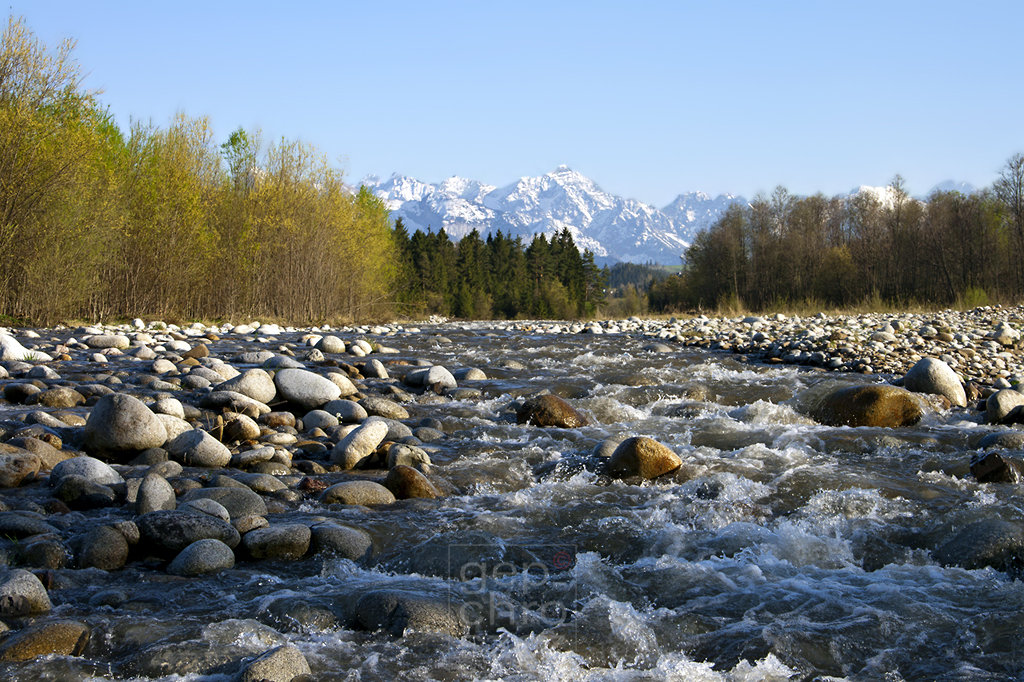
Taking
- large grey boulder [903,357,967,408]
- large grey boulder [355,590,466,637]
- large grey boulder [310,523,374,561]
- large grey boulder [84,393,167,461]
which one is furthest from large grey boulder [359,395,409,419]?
large grey boulder [903,357,967,408]

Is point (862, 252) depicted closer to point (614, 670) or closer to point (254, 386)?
point (254, 386)

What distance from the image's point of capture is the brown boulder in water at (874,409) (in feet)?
23.0

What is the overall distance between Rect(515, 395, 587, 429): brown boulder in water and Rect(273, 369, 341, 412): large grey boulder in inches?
91.1

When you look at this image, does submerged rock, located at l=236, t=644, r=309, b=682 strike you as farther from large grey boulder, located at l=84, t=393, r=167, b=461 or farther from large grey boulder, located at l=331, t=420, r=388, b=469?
large grey boulder, located at l=84, t=393, r=167, b=461

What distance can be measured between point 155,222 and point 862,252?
117ft

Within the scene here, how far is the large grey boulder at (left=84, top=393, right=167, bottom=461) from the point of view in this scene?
552 cm

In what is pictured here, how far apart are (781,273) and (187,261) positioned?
34.8m

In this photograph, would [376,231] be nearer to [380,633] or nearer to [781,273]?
[781,273]

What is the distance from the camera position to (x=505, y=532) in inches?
164

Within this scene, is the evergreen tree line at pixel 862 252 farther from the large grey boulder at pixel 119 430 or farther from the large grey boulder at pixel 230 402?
the large grey boulder at pixel 119 430

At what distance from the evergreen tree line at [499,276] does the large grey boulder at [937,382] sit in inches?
1788

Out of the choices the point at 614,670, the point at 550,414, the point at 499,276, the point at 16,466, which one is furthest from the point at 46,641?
the point at 499,276

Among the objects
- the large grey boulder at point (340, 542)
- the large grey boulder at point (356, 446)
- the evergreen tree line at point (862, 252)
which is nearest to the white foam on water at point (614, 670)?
the large grey boulder at point (340, 542)

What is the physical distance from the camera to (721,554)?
382cm
